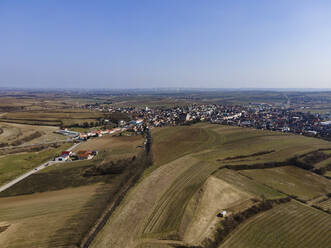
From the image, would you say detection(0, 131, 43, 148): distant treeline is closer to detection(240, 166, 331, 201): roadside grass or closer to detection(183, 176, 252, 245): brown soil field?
detection(183, 176, 252, 245): brown soil field

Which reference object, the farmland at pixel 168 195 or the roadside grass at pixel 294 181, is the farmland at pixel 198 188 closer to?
the roadside grass at pixel 294 181

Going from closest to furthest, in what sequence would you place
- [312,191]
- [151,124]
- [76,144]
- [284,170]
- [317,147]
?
[312,191] < [284,170] < [317,147] < [76,144] < [151,124]

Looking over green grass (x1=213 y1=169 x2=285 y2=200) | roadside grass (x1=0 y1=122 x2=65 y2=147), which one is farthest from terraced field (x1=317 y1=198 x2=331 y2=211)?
roadside grass (x1=0 y1=122 x2=65 y2=147)

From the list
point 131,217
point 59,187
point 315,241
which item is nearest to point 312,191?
point 315,241

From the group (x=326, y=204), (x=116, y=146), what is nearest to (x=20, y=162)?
(x=116, y=146)

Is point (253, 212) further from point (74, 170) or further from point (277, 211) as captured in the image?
point (74, 170)

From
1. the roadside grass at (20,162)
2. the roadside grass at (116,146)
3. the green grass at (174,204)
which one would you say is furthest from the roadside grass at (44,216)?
the roadside grass at (116,146)

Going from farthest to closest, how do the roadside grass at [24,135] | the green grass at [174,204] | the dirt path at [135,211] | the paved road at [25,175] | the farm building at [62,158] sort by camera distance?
the roadside grass at [24,135], the farm building at [62,158], the paved road at [25,175], the green grass at [174,204], the dirt path at [135,211]
